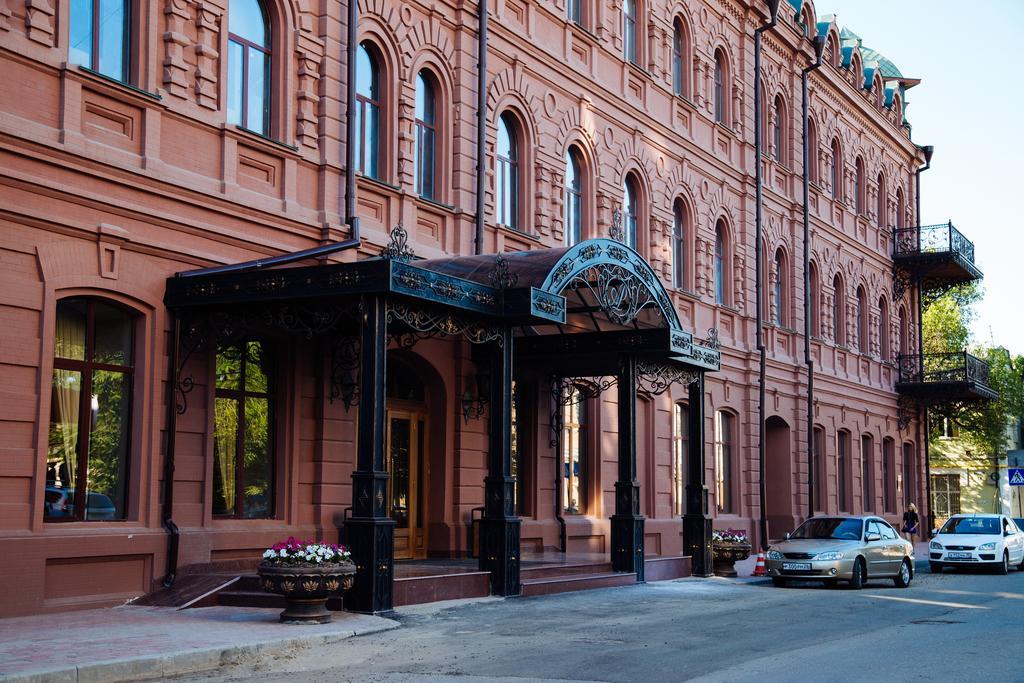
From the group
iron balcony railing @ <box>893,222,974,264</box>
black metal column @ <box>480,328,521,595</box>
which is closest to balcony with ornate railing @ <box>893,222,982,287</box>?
iron balcony railing @ <box>893,222,974,264</box>

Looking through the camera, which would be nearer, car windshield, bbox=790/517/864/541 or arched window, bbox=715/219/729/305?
car windshield, bbox=790/517/864/541

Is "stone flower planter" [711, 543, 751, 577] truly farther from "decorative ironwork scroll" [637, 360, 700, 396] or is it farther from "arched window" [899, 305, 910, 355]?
Answer: "arched window" [899, 305, 910, 355]

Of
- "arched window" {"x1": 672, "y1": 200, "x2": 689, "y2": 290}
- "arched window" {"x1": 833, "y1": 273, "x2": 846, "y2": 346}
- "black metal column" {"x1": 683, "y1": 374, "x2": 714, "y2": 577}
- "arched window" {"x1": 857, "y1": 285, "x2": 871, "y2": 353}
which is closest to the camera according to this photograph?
"black metal column" {"x1": 683, "y1": 374, "x2": 714, "y2": 577}

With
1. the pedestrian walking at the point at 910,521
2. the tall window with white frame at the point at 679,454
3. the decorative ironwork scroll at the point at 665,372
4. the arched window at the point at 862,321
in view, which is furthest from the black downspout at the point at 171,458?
the pedestrian walking at the point at 910,521

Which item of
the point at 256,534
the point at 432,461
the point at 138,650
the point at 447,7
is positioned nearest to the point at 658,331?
the point at 432,461

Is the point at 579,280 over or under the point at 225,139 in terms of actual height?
under

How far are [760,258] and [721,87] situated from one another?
14.2 ft

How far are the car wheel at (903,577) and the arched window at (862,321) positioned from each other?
676 inches

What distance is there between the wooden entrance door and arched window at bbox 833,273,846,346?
2027 centimetres

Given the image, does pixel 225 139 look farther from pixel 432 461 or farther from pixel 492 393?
pixel 432 461

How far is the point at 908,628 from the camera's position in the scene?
1425 cm

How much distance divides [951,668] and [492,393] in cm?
772

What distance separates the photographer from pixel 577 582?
18250mm

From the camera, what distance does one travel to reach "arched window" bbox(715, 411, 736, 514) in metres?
28.8
